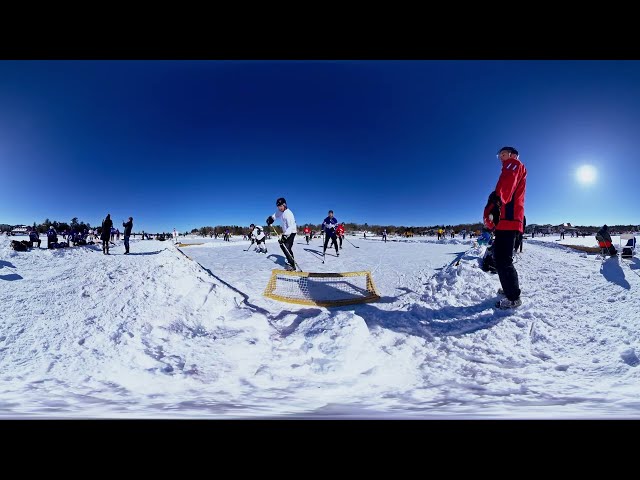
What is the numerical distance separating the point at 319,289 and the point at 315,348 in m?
1.73

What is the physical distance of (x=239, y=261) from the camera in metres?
6.84

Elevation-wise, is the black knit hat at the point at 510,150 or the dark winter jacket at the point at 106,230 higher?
the black knit hat at the point at 510,150

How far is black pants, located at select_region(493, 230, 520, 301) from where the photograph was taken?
342 cm

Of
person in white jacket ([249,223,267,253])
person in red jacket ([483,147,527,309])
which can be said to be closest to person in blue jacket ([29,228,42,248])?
person in white jacket ([249,223,267,253])

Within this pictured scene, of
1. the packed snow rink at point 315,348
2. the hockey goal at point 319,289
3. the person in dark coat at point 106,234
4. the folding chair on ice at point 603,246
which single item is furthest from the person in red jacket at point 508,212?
the person in dark coat at point 106,234

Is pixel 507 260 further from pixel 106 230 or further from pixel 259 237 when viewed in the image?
pixel 106 230

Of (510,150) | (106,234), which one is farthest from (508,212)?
(106,234)

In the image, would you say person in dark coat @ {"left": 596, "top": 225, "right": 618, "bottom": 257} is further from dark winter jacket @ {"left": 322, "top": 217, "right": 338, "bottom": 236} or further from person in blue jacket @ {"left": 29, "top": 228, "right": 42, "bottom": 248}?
person in blue jacket @ {"left": 29, "top": 228, "right": 42, "bottom": 248}

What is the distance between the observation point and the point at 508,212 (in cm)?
340

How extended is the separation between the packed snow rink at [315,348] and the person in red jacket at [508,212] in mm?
549

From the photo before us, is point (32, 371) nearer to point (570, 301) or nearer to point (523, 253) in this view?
point (570, 301)

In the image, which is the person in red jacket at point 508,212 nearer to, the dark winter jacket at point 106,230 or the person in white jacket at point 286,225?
the person in white jacket at point 286,225

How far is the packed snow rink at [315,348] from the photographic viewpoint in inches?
83.7
